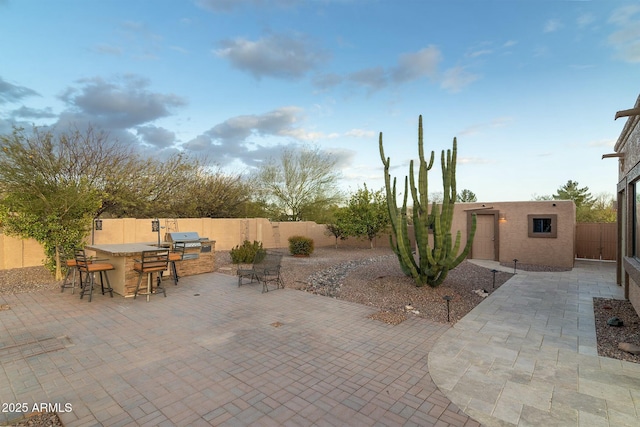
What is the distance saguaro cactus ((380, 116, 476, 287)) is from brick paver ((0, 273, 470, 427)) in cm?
199

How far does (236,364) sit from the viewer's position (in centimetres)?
389

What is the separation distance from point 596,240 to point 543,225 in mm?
3756

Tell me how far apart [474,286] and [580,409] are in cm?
574

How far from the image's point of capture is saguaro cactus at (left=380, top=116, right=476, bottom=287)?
23.7ft

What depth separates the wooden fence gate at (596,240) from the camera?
44.8 feet

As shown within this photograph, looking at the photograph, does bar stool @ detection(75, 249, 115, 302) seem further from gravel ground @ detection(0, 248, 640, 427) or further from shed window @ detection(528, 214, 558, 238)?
shed window @ detection(528, 214, 558, 238)

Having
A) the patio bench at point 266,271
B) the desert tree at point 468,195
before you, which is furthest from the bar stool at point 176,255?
the desert tree at point 468,195

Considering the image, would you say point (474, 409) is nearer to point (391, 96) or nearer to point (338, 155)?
point (391, 96)

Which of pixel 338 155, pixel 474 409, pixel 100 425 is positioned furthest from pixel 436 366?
pixel 338 155

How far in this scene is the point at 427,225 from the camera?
A: 24.8ft

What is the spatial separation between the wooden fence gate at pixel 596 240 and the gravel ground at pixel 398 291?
4.44 meters

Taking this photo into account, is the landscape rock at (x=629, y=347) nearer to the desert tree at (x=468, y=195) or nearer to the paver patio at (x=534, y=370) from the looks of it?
the paver patio at (x=534, y=370)

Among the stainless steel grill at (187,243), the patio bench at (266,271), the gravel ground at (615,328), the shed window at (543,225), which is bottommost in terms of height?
the gravel ground at (615,328)

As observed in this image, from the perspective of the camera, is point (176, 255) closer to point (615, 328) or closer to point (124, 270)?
point (124, 270)
